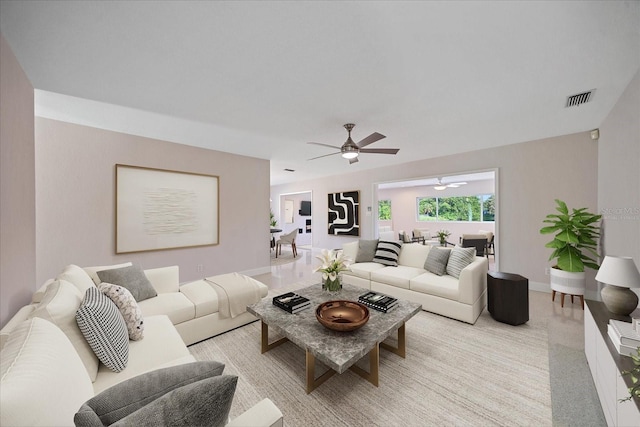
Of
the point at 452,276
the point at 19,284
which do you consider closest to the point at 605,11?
the point at 452,276

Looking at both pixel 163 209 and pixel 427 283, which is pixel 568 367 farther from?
pixel 163 209

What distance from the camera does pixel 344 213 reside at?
688cm

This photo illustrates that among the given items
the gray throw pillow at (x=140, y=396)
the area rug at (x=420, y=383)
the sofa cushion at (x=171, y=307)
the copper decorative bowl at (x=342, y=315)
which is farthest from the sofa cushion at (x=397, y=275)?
the gray throw pillow at (x=140, y=396)

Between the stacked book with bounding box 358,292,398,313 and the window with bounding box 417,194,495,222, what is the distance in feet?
24.7

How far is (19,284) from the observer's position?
185 centimetres

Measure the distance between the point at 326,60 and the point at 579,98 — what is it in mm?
2685

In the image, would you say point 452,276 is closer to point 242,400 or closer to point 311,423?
point 311,423

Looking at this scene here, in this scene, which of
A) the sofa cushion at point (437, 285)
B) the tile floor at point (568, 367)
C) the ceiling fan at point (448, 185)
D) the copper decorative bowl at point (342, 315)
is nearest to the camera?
the tile floor at point (568, 367)

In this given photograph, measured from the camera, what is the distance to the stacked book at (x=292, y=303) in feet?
7.43

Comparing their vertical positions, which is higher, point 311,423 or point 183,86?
point 183,86

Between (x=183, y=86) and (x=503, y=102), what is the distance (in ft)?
10.7

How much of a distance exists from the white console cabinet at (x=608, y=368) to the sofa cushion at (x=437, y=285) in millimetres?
1100

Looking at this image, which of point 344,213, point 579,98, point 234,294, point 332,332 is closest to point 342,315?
point 332,332

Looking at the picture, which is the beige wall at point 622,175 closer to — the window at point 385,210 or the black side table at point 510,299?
the black side table at point 510,299
